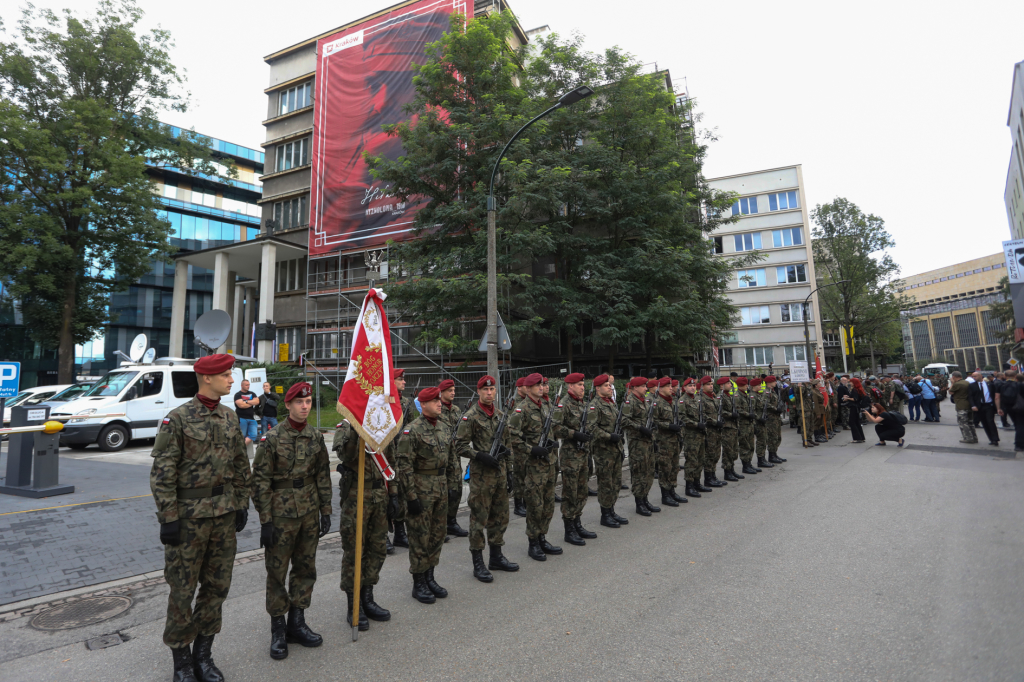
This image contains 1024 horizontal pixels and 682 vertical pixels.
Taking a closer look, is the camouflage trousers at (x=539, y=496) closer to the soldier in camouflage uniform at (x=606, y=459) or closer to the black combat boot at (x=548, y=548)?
the black combat boot at (x=548, y=548)

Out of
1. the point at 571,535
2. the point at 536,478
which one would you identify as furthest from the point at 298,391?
the point at 571,535

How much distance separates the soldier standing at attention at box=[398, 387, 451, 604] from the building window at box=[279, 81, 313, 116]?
3661 centimetres

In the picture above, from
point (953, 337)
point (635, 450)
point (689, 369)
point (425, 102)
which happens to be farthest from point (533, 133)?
point (953, 337)

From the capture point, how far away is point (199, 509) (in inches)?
137

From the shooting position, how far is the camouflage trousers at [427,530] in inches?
187

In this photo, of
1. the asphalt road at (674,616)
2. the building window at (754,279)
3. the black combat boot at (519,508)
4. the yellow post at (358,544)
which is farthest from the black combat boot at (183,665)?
the building window at (754,279)

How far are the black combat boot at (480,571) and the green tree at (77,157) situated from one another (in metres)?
25.7

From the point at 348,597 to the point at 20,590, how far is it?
3264 millimetres

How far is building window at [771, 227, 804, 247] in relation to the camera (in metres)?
45.4

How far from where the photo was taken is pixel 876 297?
40.8 meters

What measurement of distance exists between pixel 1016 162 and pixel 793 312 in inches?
1240

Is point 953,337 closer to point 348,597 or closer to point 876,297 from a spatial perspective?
point 876,297

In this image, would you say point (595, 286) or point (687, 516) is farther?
point (595, 286)

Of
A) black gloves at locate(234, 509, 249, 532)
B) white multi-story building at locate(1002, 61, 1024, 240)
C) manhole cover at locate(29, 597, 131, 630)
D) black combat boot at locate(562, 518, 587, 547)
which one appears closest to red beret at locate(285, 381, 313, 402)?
black gloves at locate(234, 509, 249, 532)
